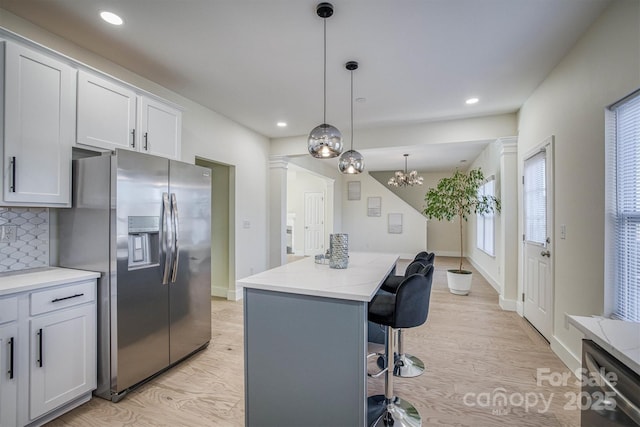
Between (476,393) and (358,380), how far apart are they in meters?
1.20

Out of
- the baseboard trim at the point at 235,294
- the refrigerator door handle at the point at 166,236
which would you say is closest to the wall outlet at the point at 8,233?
the refrigerator door handle at the point at 166,236

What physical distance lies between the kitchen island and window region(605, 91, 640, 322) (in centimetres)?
157

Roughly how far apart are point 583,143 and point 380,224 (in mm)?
7071

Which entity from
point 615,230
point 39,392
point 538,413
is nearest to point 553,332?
point 538,413

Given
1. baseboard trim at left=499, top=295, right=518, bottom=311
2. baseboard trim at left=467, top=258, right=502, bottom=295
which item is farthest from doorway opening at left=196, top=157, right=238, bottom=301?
baseboard trim at left=467, top=258, right=502, bottom=295

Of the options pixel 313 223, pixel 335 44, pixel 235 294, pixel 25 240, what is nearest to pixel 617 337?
pixel 335 44

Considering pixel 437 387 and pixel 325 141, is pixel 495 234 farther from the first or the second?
pixel 325 141

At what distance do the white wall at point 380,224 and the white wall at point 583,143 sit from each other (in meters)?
6.07

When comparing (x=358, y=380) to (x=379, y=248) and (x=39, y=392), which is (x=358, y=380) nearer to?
(x=39, y=392)

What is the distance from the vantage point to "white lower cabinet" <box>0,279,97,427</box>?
5.50ft

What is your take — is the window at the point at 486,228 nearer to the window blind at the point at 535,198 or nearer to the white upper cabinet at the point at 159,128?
the window blind at the point at 535,198

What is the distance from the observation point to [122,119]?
2455 mm

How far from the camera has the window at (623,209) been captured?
1802mm

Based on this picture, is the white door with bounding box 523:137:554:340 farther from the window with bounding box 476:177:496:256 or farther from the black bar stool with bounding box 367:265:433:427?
the black bar stool with bounding box 367:265:433:427
